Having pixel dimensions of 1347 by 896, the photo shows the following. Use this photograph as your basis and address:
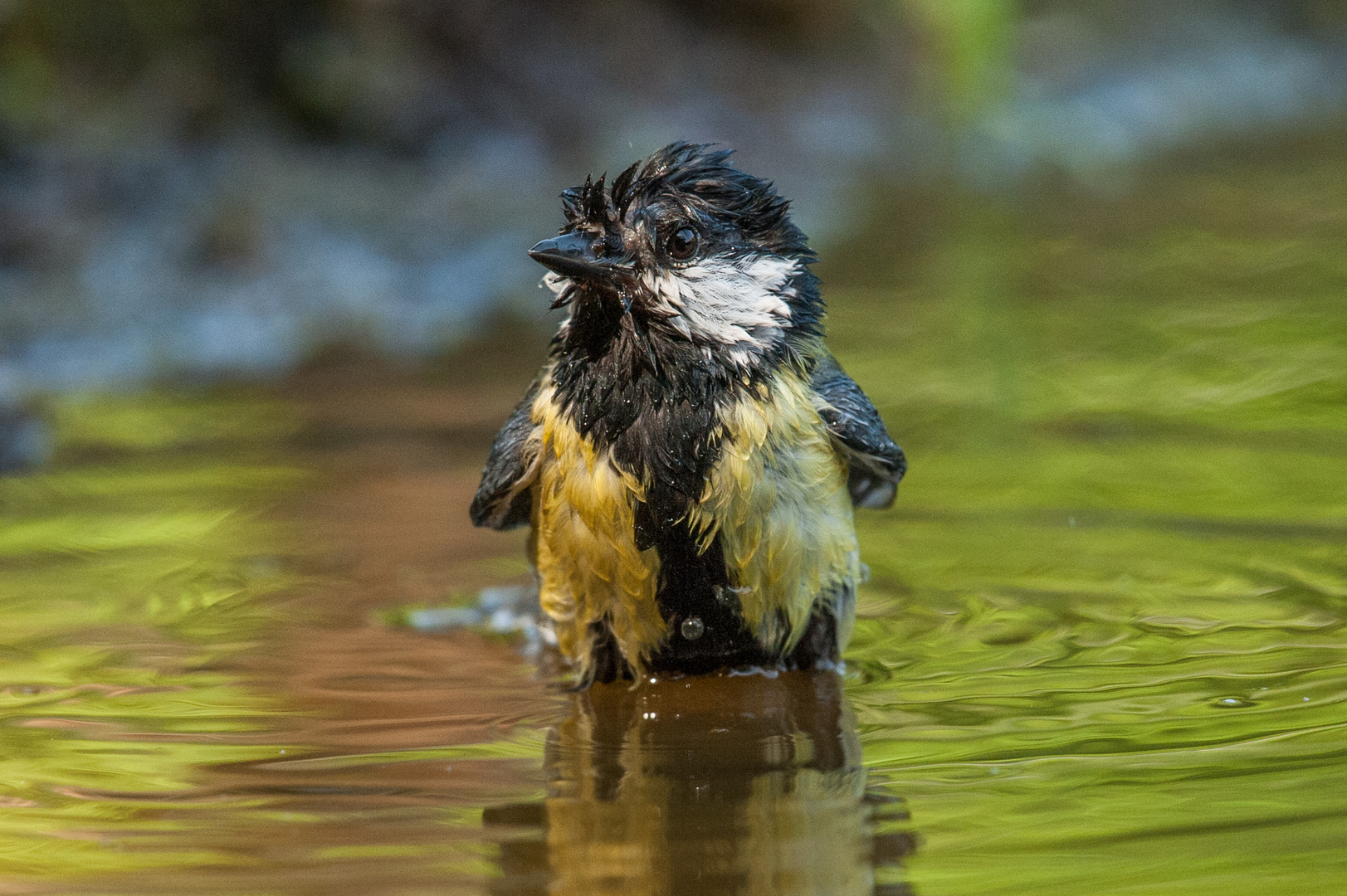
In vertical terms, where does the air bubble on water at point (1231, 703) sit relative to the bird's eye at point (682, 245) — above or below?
below

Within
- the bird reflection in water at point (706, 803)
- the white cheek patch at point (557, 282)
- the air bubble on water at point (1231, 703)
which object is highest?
the white cheek patch at point (557, 282)

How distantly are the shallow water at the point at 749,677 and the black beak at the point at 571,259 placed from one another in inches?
45.0

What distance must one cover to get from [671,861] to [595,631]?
4.31ft

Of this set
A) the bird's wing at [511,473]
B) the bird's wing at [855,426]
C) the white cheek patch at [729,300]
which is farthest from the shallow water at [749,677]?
the white cheek patch at [729,300]

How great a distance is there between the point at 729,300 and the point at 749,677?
109 centimetres

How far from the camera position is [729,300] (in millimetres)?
4316

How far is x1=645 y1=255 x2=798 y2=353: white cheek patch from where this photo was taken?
4.27 m

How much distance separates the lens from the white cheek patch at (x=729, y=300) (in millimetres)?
4266

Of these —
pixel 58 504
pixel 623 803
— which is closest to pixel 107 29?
pixel 58 504

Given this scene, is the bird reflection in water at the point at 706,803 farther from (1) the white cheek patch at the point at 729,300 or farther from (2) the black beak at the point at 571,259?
(2) the black beak at the point at 571,259

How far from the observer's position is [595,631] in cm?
458

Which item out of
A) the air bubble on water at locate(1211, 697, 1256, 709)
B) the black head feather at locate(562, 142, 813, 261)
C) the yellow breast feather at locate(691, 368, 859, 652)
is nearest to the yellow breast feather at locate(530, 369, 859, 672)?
the yellow breast feather at locate(691, 368, 859, 652)

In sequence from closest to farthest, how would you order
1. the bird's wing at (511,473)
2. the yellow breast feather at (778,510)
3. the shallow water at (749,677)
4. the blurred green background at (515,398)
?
the shallow water at (749,677) → the blurred green background at (515,398) → the yellow breast feather at (778,510) → the bird's wing at (511,473)

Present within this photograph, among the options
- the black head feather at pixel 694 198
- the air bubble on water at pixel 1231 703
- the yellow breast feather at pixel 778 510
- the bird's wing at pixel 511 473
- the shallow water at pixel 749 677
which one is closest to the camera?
the shallow water at pixel 749 677
